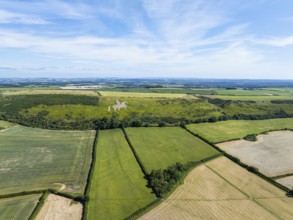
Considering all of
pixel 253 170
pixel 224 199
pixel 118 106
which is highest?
pixel 118 106

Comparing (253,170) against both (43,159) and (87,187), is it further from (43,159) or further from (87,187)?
(43,159)

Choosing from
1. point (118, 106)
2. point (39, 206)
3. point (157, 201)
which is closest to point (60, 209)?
point (39, 206)

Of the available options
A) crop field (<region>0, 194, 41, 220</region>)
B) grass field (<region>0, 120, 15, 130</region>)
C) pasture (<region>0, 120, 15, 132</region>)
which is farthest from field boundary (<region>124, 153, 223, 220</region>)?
grass field (<region>0, 120, 15, 130</region>)

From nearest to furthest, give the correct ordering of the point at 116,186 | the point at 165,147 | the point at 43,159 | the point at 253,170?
1. the point at 116,186
2. the point at 253,170
3. the point at 43,159
4. the point at 165,147

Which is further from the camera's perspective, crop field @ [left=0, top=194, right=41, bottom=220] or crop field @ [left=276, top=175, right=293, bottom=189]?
crop field @ [left=276, top=175, right=293, bottom=189]

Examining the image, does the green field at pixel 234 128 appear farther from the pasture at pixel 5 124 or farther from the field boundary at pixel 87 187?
the pasture at pixel 5 124

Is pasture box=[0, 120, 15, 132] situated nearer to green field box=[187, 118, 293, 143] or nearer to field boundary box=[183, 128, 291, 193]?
green field box=[187, 118, 293, 143]

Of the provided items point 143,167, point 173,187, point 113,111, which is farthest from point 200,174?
point 113,111

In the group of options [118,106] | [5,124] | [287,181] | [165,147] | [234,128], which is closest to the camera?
[287,181]
